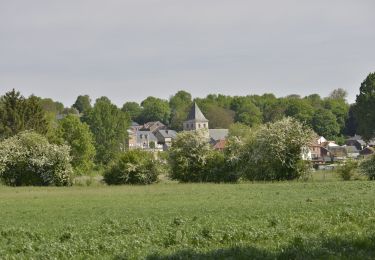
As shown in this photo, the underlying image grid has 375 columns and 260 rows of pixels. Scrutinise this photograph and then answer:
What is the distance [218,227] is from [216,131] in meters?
161

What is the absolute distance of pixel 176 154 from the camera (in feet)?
188

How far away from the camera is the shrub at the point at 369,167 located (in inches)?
1911

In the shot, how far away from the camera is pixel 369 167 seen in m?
48.8

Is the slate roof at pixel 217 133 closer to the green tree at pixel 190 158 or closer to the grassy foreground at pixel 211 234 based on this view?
the green tree at pixel 190 158

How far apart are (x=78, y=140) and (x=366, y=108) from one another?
49.4 m

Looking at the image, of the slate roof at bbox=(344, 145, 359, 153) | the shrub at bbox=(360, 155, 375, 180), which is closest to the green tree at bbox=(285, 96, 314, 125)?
the slate roof at bbox=(344, 145, 359, 153)

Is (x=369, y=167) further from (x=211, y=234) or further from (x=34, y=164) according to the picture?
(x=211, y=234)

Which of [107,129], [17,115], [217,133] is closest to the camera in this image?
[17,115]

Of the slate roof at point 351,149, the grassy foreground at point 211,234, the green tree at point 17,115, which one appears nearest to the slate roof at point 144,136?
the slate roof at point 351,149

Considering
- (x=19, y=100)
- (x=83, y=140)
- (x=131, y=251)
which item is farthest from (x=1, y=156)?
(x=131, y=251)

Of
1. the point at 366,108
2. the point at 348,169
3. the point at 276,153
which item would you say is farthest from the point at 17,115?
the point at 366,108

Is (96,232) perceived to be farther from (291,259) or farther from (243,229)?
(291,259)

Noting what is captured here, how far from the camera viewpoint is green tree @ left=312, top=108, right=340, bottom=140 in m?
164

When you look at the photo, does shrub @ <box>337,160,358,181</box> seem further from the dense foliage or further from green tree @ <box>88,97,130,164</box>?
green tree @ <box>88,97,130,164</box>
